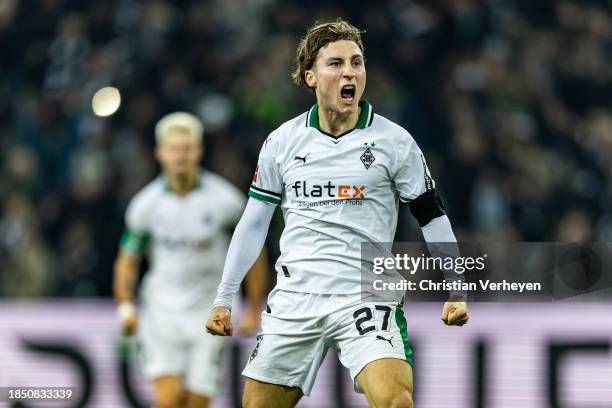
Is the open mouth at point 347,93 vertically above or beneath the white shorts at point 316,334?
above

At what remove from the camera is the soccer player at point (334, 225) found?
4.93 meters

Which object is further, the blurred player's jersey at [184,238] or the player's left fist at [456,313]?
the blurred player's jersey at [184,238]

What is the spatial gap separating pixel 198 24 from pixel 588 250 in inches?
228

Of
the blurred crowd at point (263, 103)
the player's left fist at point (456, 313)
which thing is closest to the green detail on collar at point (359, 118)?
the player's left fist at point (456, 313)

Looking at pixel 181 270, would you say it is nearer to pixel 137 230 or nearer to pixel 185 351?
pixel 137 230

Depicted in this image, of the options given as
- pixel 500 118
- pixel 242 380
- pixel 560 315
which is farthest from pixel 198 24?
pixel 560 315

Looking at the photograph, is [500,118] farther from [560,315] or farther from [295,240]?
A: [295,240]

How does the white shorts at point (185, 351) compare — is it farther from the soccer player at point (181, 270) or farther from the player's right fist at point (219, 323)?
the player's right fist at point (219, 323)

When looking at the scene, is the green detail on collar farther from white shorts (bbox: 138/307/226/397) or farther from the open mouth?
white shorts (bbox: 138/307/226/397)

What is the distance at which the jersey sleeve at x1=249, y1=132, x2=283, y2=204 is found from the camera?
511 centimetres

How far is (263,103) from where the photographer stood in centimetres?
1034

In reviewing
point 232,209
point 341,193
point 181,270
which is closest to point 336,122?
point 341,193

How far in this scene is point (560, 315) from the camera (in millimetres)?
8516

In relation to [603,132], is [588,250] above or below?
below
